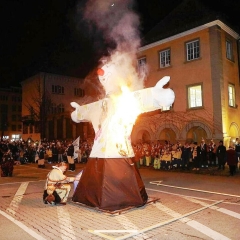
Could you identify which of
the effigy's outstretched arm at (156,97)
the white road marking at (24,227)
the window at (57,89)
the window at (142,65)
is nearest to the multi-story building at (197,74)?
the window at (142,65)

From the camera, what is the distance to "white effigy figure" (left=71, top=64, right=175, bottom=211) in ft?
23.0

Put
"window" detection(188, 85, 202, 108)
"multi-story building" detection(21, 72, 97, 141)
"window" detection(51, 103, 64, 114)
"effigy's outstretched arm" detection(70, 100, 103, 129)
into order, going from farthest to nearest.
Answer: "window" detection(51, 103, 64, 114), "multi-story building" detection(21, 72, 97, 141), "window" detection(188, 85, 202, 108), "effigy's outstretched arm" detection(70, 100, 103, 129)

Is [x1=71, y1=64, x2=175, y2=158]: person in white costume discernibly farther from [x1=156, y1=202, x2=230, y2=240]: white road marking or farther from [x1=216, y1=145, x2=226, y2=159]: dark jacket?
[x1=216, y1=145, x2=226, y2=159]: dark jacket

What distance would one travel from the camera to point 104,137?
7523 mm

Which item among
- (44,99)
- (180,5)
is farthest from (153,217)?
(44,99)

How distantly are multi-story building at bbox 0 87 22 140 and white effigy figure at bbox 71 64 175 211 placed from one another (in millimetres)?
68637

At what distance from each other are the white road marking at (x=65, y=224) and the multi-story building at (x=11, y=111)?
68564 mm

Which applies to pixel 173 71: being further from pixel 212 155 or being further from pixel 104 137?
pixel 104 137

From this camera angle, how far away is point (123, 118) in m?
7.53

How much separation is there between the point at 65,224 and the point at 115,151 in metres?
2.20

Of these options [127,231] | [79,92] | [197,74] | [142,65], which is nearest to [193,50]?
[197,74]

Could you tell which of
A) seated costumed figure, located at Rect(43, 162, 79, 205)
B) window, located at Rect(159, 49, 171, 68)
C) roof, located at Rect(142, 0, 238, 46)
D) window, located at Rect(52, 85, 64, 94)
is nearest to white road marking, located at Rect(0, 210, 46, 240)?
seated costumed figure, located at Rect(43, 162, 79, 205)

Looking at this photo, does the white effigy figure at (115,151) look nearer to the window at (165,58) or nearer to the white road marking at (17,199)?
the white road marking at (17,199)

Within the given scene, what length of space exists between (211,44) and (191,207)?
1394cm
